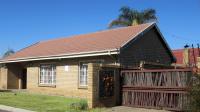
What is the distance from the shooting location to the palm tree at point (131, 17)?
43.9 m

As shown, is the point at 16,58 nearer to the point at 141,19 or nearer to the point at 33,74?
the point at 33,74

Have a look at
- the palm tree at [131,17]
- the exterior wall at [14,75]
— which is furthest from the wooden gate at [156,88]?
the palm tree at [131,17]

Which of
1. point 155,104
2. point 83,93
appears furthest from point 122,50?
point 155,104

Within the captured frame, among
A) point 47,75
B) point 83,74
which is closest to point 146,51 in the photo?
→ point 83,74

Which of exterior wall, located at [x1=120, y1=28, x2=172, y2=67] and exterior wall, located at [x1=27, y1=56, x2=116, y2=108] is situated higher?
exterior wall, located at [x1=120, y1=28, x2=172, y2=67]

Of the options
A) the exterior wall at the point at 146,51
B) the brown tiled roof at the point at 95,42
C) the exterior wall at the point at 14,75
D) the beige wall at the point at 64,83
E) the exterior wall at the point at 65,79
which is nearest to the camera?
the exterior wall at the point at 146,51

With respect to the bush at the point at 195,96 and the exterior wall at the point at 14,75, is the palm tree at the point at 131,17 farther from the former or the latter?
the bush at the point at 195,96

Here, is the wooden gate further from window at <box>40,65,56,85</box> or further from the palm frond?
the palm frond

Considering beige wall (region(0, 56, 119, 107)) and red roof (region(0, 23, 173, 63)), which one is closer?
beige wall (region(0, 56, 119, 107))

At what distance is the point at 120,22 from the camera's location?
1722 inches

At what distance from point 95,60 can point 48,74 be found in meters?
5.66

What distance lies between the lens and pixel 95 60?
2316 centimetres

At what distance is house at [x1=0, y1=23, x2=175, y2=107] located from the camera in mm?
18203

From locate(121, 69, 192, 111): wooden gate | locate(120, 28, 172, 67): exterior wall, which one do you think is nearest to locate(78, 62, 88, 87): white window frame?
locate(120, 28, 172, 67): exterior wall
